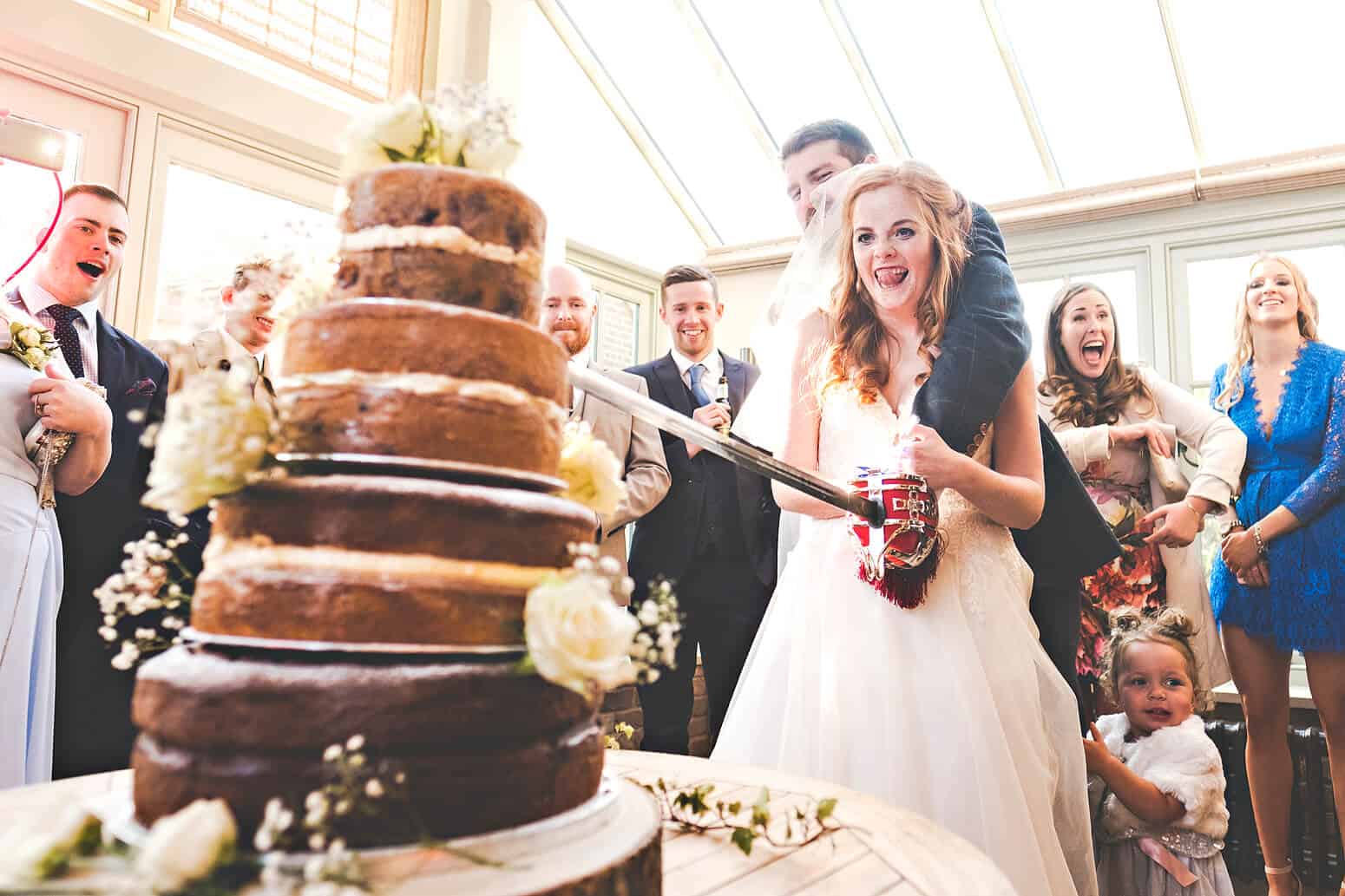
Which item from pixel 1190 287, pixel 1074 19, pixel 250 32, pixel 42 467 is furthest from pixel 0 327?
pixel 1190 287

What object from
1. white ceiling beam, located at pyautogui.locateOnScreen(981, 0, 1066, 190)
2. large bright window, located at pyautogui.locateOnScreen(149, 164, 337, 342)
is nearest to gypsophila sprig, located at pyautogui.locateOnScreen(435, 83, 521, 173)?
large bright window, located at pyautogui.locateOnScreen(149, 164, 337, 342)

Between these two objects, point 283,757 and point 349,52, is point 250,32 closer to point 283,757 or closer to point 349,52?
point 349,52

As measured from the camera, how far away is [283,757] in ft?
2.15

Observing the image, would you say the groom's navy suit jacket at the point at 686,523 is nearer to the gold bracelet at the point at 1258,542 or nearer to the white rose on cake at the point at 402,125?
the gold bracelet at the point at 1258,542

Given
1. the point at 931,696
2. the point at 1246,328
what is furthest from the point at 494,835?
the point at 1246,328

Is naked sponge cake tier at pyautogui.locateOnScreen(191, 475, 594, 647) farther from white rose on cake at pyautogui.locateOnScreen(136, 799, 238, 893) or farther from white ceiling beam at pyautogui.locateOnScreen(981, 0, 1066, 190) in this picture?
white ceiling beam at pyautogui.locateOnScreen(981, 0, 1066, 190)

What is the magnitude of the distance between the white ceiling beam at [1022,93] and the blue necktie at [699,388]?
2.91 meters

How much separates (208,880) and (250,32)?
420 centimetres

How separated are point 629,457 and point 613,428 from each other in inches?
4.2

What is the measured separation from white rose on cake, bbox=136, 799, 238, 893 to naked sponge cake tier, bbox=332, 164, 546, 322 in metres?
0.43

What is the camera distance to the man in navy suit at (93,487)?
2271mm

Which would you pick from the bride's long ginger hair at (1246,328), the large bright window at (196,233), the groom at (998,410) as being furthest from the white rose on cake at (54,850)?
the bride's long ginger hair at (1246,328)

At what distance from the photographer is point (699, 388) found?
3229 mm

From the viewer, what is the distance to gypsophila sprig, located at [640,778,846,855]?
0.97m
